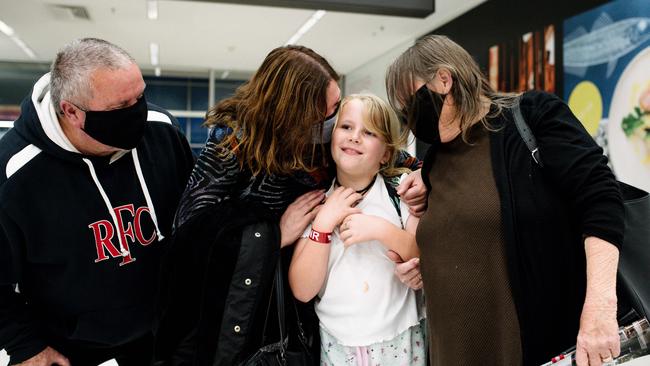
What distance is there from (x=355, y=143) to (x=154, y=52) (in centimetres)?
1056

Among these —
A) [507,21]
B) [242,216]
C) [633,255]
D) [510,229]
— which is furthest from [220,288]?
[507,21]

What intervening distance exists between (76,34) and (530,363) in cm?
1008

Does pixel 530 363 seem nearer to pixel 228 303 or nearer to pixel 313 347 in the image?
pixel 313 347

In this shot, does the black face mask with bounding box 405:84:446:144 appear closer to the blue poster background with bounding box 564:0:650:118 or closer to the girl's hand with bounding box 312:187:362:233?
the girl's hand with bounding box 312:187:362:233

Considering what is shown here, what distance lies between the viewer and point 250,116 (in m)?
1.49

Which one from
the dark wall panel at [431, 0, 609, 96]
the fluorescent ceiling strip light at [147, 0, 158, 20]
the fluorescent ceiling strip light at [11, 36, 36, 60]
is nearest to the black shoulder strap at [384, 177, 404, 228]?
the dark wall panel at [431, 0, 609, 96]

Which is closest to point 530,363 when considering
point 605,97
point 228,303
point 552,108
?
point 552,108

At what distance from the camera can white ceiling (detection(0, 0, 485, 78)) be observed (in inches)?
307

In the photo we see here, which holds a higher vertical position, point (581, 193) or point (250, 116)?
point (250, 116)

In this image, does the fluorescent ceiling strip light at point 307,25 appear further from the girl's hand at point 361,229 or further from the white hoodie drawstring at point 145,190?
the girl's hand at point 361,229

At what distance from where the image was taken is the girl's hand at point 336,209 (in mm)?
1478

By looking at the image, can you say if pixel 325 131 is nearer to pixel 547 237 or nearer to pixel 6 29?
pixel 547 237

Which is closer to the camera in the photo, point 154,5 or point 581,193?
point 581,193

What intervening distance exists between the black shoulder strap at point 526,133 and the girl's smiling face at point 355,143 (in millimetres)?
419
